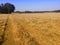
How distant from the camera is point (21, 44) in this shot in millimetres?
11484

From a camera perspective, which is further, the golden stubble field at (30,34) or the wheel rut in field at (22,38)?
the golden stubble field at (30,34)

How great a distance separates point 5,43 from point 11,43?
359mm

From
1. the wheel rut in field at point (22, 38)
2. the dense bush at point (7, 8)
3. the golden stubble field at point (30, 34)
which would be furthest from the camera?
the dense bush at point (7, 8)

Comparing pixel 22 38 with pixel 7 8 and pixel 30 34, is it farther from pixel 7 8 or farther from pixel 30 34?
pixel 7 8

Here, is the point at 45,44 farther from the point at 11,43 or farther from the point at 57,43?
the point at 11,43

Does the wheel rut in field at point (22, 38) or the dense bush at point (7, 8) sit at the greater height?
the wheel rut in field at point (22, 38)

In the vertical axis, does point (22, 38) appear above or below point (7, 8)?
above

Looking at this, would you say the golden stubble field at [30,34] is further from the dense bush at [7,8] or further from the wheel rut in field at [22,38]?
the dense bush at [7,8]

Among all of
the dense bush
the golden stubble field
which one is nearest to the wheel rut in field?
the golden stubble field

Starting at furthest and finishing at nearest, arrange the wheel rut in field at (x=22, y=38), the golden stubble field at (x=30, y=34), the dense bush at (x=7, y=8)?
the dense bush at (x=7, y=8) → the golden stubble field at (x=30, y=34) → the wheel rut in field at (x=22, y=38)

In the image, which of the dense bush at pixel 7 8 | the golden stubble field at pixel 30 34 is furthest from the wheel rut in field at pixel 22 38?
the dense bush at pixel 7 8

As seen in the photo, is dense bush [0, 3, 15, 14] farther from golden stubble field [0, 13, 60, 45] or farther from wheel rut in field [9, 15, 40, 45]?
wheel rut in field [9, 15, 40, 45]

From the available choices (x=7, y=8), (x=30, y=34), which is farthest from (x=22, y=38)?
(x=7, y=8)

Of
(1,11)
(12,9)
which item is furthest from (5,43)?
(12,9)
